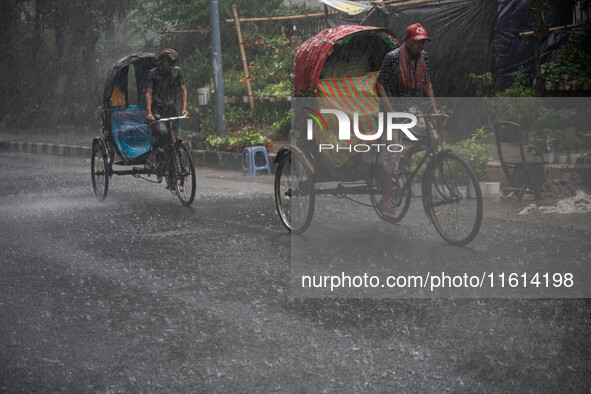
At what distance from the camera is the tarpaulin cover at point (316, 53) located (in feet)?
22.7

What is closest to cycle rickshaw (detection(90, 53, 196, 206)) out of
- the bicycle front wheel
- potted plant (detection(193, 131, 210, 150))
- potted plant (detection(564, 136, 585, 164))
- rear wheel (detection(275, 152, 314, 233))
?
rear wheel (detection(275, 152, 314, 233))

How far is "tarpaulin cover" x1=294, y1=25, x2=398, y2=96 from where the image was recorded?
6910 millimetres

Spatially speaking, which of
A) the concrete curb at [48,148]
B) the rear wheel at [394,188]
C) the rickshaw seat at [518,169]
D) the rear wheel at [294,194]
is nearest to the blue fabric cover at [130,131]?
the rear wheel at [294,194]

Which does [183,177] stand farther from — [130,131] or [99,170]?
[99,170]

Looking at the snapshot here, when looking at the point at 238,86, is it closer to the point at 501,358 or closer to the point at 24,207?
Result: the point at 24,207

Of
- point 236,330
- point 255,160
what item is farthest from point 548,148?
point 236,330

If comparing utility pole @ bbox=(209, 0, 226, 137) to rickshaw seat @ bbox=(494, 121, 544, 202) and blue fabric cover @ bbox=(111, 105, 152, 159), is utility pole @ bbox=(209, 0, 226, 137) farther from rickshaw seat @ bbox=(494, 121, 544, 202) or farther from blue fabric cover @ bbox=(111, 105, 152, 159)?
rickshaw seat @ bbox=(494, 121, 544, 202)

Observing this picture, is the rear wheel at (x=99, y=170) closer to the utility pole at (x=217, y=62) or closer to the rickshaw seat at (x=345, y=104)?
the rickshaw seat at (x=345, y=104)

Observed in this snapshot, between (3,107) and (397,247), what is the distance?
1051 inches

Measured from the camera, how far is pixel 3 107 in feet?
97.5

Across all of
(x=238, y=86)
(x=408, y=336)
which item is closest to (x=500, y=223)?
(x=408, y=336)

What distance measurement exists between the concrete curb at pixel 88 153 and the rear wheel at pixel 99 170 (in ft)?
11.5

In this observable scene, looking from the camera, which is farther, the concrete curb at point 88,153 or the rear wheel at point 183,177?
the concrete curb at point 88,153

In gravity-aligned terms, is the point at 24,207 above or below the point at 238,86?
below
